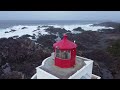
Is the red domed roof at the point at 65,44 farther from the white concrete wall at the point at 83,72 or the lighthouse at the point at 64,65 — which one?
the white concrete wall at the point at 83,72

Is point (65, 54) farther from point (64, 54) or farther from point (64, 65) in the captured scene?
point (64, 65)

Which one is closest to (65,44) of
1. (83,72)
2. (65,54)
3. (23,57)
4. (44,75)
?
(65,54)

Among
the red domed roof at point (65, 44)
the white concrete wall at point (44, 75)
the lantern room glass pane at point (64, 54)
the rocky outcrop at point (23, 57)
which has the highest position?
the red domed roof at point (65, 44)

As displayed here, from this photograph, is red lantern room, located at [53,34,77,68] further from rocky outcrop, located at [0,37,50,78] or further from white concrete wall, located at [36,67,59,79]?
rocky outcrop, located at [0,37,50,78]

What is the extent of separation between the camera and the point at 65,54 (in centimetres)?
418

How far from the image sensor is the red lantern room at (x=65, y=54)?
4105 mm

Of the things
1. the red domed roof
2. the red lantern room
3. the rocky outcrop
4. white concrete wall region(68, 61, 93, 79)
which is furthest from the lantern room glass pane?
the rocky outcrop

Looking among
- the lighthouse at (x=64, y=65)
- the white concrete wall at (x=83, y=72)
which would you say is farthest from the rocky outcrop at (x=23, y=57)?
the white concrete wall at (x=83, y=72)

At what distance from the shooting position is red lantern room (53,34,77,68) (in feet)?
13.5
